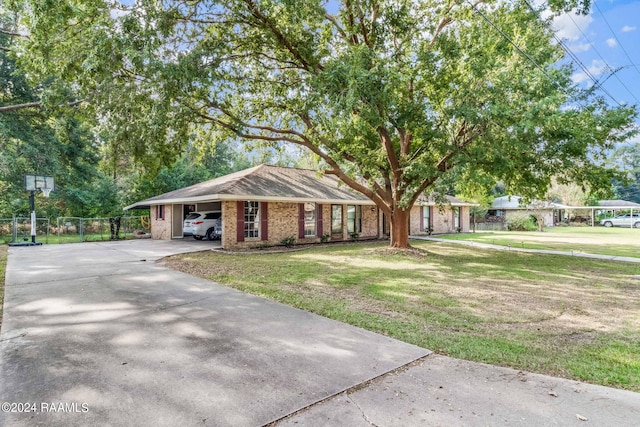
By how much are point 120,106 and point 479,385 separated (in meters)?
9.15

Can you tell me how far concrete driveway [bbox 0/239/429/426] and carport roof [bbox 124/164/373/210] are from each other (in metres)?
8.04

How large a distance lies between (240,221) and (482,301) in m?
10.4

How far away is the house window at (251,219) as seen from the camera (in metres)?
14.8

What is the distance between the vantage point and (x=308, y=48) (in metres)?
10.2

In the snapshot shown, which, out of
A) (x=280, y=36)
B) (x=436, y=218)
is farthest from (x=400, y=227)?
(x=436, y=218)

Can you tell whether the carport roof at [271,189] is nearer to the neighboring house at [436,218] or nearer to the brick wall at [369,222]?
the brick wall at [369,222]

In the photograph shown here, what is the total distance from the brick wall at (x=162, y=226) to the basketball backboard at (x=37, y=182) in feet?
16.2

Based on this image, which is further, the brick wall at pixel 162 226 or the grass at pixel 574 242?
the brick wall at pixel 162 226

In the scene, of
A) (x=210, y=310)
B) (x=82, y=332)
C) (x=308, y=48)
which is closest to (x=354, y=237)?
(x=308, y=48)

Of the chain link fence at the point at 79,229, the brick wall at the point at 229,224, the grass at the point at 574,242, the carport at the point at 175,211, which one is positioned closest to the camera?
the brick wall at the point at 229,224

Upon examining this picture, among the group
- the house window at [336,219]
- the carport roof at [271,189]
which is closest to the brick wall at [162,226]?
the carport roof at [271,189]

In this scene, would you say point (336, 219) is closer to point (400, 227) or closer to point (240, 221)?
point (400, 227)

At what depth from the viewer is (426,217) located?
2347 cm

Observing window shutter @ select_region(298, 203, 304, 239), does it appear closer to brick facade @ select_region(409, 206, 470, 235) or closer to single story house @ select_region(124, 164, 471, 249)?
single story house @ select_region(124, 164, 471, 249)
